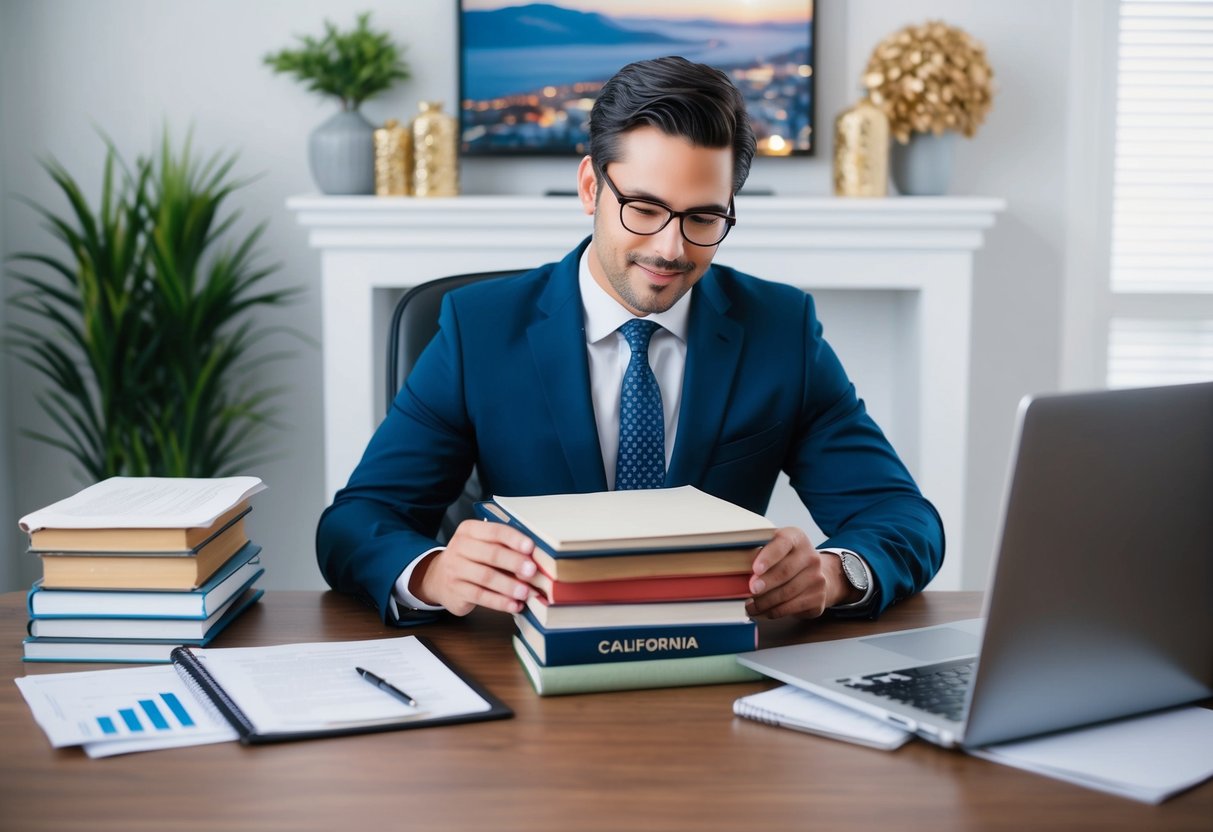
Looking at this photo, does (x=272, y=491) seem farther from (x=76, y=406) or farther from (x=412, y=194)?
(x=412, y=194)

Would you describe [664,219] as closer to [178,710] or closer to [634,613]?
[634,613]

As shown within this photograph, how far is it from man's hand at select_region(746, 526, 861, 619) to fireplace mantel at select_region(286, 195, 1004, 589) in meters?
1.64

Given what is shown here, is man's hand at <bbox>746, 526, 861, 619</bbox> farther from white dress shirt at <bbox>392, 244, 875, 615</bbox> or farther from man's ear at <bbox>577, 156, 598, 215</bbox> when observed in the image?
man's ear at <bbox>577, 156, 598, 215</bbox>

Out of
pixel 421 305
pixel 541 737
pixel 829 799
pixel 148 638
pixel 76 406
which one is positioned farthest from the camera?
pixel 76 406

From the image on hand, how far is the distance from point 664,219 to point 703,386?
0.81 ft

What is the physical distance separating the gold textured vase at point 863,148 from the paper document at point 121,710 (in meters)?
2.20

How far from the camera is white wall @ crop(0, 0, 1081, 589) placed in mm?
3062

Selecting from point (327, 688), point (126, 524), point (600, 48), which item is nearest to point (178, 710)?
point (327, 688)

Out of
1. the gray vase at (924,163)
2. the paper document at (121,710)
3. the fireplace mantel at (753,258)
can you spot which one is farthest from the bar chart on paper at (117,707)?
the gray vase at (924,163)

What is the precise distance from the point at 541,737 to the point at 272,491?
95.4 inches

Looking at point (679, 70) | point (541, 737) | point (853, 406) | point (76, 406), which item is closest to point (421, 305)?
point (679, 70)

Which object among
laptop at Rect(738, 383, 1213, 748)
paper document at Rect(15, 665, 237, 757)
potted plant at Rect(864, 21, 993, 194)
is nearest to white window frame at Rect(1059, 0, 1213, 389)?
potted plant at Rect(864, 21, 993, 194)

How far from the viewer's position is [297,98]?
3080mm

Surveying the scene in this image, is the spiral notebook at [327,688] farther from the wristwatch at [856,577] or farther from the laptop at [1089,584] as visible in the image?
the wristwatch at [856,577]
